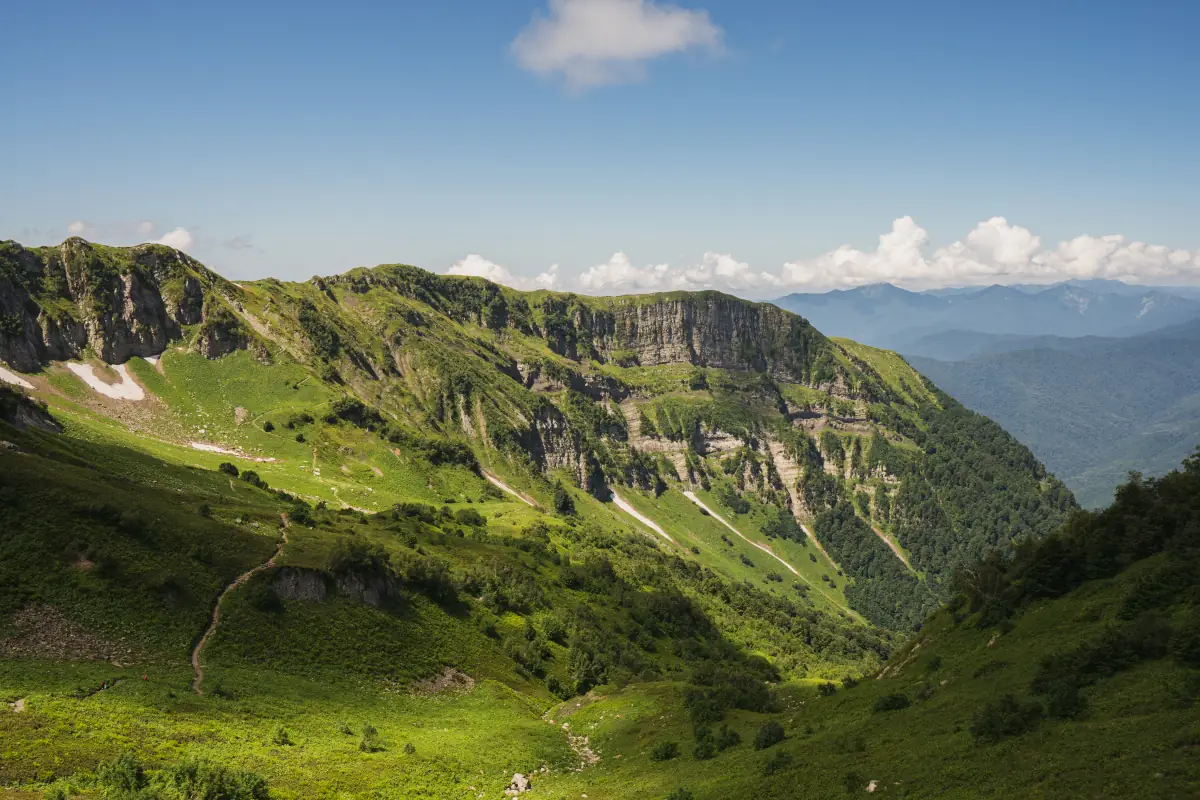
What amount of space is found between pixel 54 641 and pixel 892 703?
194 ft

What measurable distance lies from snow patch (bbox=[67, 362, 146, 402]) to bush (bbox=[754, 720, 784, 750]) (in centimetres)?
20175

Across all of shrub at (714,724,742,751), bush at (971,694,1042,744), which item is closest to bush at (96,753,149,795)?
shrub at (714,724,742,751)

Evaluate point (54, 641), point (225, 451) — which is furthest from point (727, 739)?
point (225, 451)

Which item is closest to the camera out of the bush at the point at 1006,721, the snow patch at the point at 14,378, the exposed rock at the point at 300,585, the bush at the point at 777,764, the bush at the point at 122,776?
the bush at the point at 122,776

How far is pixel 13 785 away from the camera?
28938 millimetres

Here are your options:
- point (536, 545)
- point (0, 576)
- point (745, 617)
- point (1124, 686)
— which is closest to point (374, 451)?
point (536, 545)

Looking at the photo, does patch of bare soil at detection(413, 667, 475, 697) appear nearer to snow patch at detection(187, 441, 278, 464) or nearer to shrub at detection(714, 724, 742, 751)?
shrub at detection(714, 724, 742, 751)

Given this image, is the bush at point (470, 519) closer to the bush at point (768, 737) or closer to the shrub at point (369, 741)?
the shrub at point (369, 741)

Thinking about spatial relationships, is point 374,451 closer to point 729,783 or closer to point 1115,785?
point 729,783

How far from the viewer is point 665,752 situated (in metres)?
48.3

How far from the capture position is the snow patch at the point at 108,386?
184750 mm

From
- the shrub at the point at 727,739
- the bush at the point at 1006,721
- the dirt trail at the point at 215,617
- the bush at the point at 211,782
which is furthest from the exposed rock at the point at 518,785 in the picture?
the bush at the point at 1006,721

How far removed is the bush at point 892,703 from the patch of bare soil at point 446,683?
42.7 meters

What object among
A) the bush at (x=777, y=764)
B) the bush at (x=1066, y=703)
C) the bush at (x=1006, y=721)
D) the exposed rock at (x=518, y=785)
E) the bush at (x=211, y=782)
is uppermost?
the bush at (x=1066, y=703)
